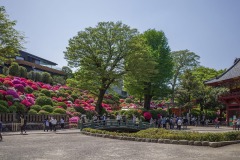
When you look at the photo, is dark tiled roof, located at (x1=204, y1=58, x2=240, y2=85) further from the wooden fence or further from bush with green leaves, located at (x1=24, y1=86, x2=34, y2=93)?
bush with green leaves, located at (x1=24, y1=86, x2=34, y2=93)

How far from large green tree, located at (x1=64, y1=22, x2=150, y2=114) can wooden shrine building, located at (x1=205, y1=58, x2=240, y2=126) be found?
49.5ft

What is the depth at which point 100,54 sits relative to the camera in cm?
4153

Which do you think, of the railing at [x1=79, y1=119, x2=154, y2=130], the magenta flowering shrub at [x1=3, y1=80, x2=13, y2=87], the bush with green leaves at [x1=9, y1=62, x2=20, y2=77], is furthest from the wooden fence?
the bush with green leaves at [x1=9, y1=62, x2=20, y2=77]

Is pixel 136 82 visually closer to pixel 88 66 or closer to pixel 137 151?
pixel 88 66

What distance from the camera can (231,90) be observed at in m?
48.5

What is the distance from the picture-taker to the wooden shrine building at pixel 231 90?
149 ft

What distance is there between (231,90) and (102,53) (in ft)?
74.1

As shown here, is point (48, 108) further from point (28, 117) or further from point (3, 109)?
point (3, 109)

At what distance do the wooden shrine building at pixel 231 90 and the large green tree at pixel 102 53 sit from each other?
49.5 feet

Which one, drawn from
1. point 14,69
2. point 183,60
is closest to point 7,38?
point 14,69

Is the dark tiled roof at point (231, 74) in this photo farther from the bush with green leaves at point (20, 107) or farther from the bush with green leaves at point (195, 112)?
the bush with green leaves at point (20, 107)

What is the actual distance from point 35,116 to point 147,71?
56.5 feet

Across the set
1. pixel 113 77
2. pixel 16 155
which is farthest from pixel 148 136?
pixel 113 77

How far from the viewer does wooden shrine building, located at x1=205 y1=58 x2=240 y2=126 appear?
149ft
